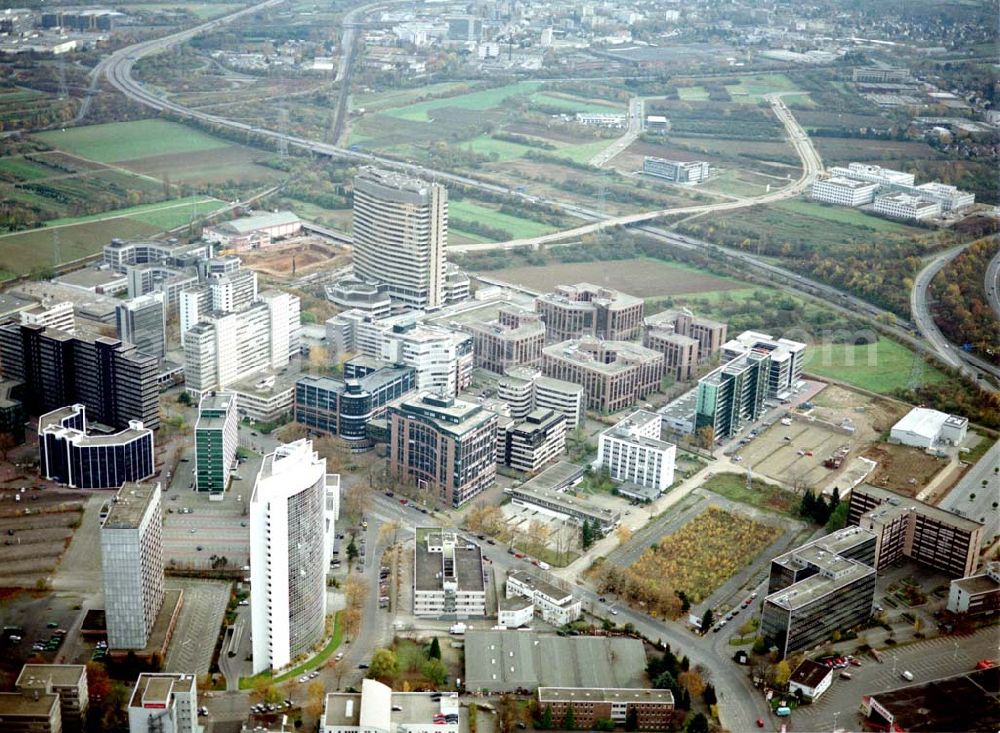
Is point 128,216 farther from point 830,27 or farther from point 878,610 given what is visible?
point 830,27

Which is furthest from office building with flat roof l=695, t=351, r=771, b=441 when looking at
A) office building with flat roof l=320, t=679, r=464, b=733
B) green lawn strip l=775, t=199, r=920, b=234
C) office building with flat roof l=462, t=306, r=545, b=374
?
green lawn strip l=775, t=199, r=920, b=234

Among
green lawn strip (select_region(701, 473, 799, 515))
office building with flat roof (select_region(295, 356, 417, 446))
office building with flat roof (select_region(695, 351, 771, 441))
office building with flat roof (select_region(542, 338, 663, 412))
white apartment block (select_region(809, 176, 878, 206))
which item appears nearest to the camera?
green lawn strip (select_region(701, 473, 799, 515))

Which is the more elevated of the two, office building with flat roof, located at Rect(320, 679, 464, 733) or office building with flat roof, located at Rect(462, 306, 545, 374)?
office building with flat roof, located at Rect(462, 306, 545, 374)

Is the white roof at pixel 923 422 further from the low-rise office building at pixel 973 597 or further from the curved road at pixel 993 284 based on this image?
the low-rise office building at pixel 973 597

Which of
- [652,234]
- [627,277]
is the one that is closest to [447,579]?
[627,277]

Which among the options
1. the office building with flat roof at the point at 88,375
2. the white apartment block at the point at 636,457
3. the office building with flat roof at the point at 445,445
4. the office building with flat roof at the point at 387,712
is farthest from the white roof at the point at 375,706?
the office building with flat roof at the point at 88,375

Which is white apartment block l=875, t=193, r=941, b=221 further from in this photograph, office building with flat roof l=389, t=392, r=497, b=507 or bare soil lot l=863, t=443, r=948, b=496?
office building with flat roof l=389, t=392, r=497, b=507

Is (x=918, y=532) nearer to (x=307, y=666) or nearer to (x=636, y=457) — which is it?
(x=636, y=457)
